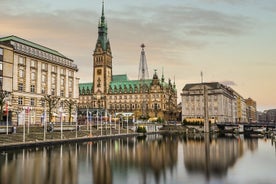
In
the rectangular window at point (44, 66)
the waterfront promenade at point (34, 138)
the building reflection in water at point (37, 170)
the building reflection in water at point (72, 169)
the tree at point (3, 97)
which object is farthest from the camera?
the rectangular window at point (44, 66)

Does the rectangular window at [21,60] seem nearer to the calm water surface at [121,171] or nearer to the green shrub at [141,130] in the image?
the calm water surface at [121,171]

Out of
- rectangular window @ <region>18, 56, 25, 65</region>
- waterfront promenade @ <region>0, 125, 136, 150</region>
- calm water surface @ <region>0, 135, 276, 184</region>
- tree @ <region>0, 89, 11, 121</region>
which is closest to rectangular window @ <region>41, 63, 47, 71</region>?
rectangular window @ <region>18, 56, 25, 65</region>

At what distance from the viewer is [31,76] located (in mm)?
120688

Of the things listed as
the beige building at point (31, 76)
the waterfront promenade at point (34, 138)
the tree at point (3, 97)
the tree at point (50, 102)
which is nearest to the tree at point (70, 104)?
the beige building at point (31, 76)

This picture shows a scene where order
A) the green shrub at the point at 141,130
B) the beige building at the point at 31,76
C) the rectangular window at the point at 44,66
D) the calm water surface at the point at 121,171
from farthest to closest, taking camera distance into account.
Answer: the green shrub at the point at 141,130 < the rectangular window at the point at 44,66 < the beige building at the point at 31,76 < the calm water surface at the point at 121,171

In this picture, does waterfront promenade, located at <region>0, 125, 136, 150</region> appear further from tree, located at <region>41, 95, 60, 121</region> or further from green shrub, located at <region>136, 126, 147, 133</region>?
green shrub, located at <region>136, 126, 147, 133</region>

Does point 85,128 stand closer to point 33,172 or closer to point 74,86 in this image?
point 74,86

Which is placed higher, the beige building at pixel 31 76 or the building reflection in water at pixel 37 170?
the beige building at pixel 31 76

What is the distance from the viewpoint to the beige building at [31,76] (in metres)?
108

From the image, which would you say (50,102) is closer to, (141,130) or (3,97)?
(3,97)

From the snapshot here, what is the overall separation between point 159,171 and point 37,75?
286ft

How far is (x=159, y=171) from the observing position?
48781mm

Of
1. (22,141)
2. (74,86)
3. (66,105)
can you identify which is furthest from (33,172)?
(74,86)

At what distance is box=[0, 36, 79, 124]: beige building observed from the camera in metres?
108
